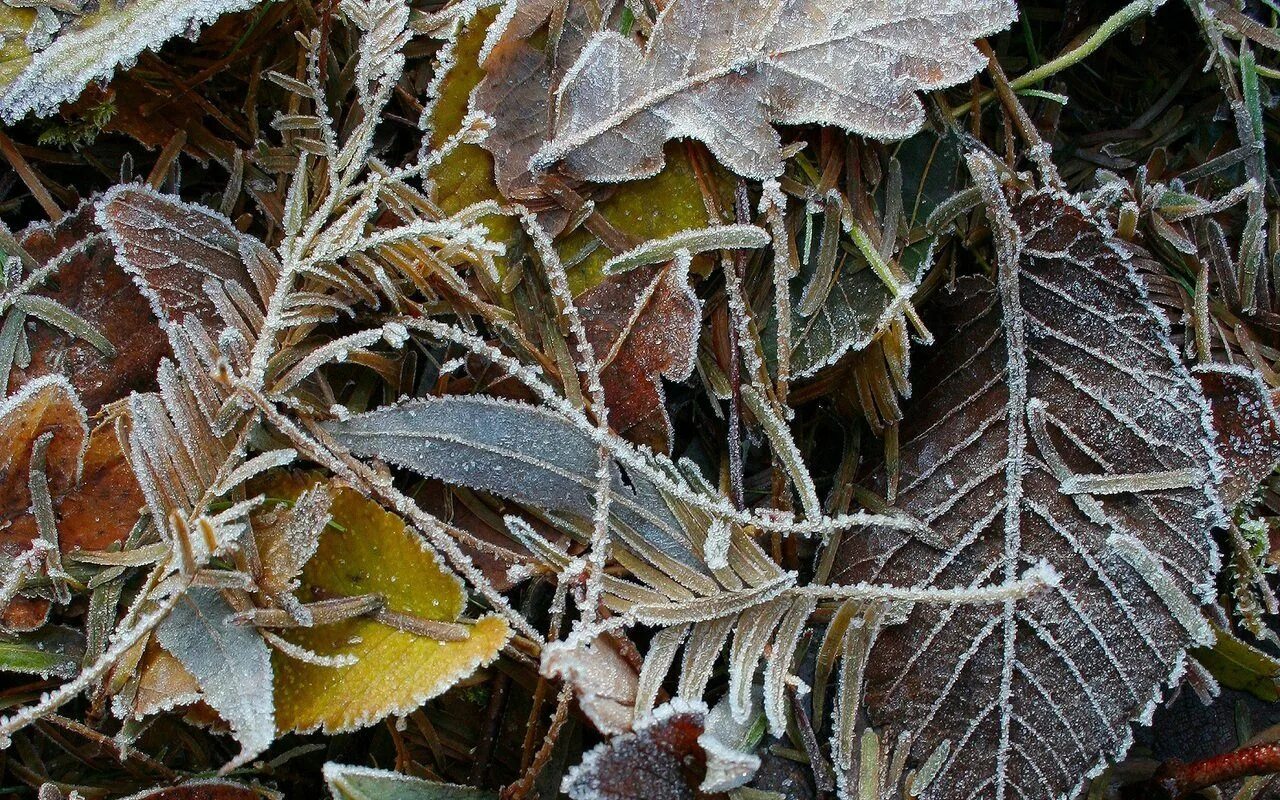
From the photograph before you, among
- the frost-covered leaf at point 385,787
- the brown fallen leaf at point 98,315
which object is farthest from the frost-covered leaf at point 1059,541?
the brown fallen leaf at point 98,315

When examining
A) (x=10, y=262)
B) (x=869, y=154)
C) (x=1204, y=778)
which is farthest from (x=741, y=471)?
(x=10, y=262)

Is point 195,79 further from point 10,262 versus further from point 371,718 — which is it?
point 371,718

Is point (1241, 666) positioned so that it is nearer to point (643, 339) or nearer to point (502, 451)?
point (643, 339)

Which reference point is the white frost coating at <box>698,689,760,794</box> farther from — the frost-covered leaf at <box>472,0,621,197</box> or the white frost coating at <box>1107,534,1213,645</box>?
the frost-covered leaf at <box>472,0,621,197</box>

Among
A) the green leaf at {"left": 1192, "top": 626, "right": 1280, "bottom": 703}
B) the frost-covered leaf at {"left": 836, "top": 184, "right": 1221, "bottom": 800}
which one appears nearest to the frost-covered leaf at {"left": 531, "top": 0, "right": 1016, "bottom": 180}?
the frost-covered leaf at {"left": 836, "top": 184, "right": 1221, "bottom": 800}

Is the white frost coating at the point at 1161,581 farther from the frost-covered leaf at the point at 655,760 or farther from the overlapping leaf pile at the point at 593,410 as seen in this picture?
the frost-covered leaf at the point at 655,760

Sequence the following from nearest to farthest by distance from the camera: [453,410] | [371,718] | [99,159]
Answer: [371,718] < [453,410] < [99,159]
